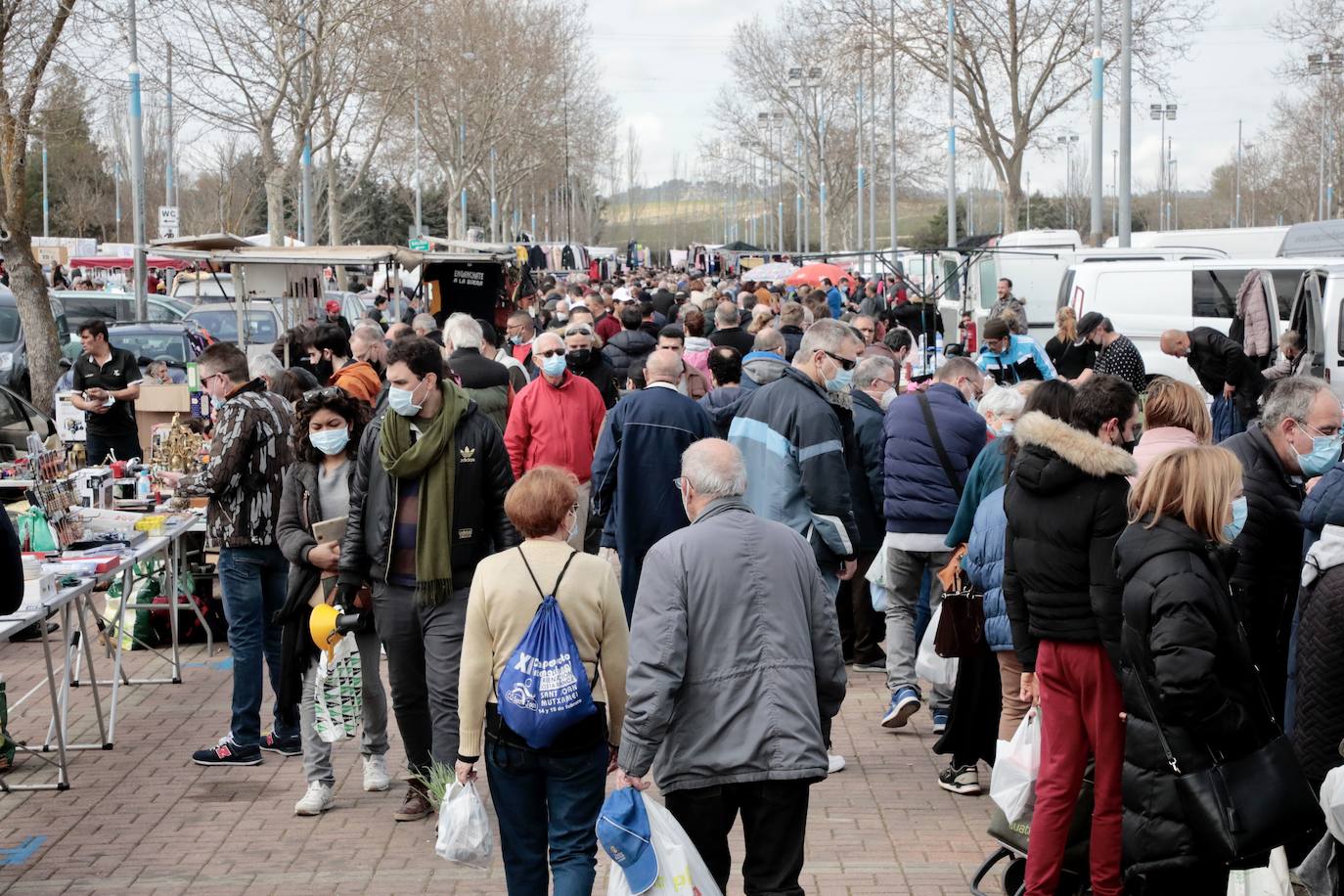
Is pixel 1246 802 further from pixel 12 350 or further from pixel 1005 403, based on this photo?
pixel 12 350

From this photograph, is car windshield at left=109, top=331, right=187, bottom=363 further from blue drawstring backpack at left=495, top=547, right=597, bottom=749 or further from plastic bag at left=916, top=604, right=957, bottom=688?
blue drawstring backpack at left=495, top=547, right=597, bottom=749

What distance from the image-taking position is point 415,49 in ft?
154

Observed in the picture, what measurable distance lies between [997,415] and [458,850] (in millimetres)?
3761

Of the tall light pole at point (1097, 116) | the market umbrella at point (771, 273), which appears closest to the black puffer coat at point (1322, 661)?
the tall light pole at point (1097, 116)

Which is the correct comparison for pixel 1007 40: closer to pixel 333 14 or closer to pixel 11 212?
pixel 333 14

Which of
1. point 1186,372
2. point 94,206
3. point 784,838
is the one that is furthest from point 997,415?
point 94,206

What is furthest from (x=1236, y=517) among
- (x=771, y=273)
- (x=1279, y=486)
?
(x=771, y=273)

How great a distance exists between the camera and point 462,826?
4.96m

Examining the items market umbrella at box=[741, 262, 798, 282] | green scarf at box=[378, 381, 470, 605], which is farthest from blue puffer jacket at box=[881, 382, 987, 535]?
market umbrella at box=[741, 262, 798, 282]

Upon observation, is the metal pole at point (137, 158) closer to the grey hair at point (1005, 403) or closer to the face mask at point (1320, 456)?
the grey hair at point (1005, 403)

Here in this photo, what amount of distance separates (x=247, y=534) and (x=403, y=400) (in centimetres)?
168

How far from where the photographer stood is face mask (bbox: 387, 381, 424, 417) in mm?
6203

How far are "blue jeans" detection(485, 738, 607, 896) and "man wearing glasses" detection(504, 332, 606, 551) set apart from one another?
417 cm

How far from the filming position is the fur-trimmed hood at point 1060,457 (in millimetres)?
5125
